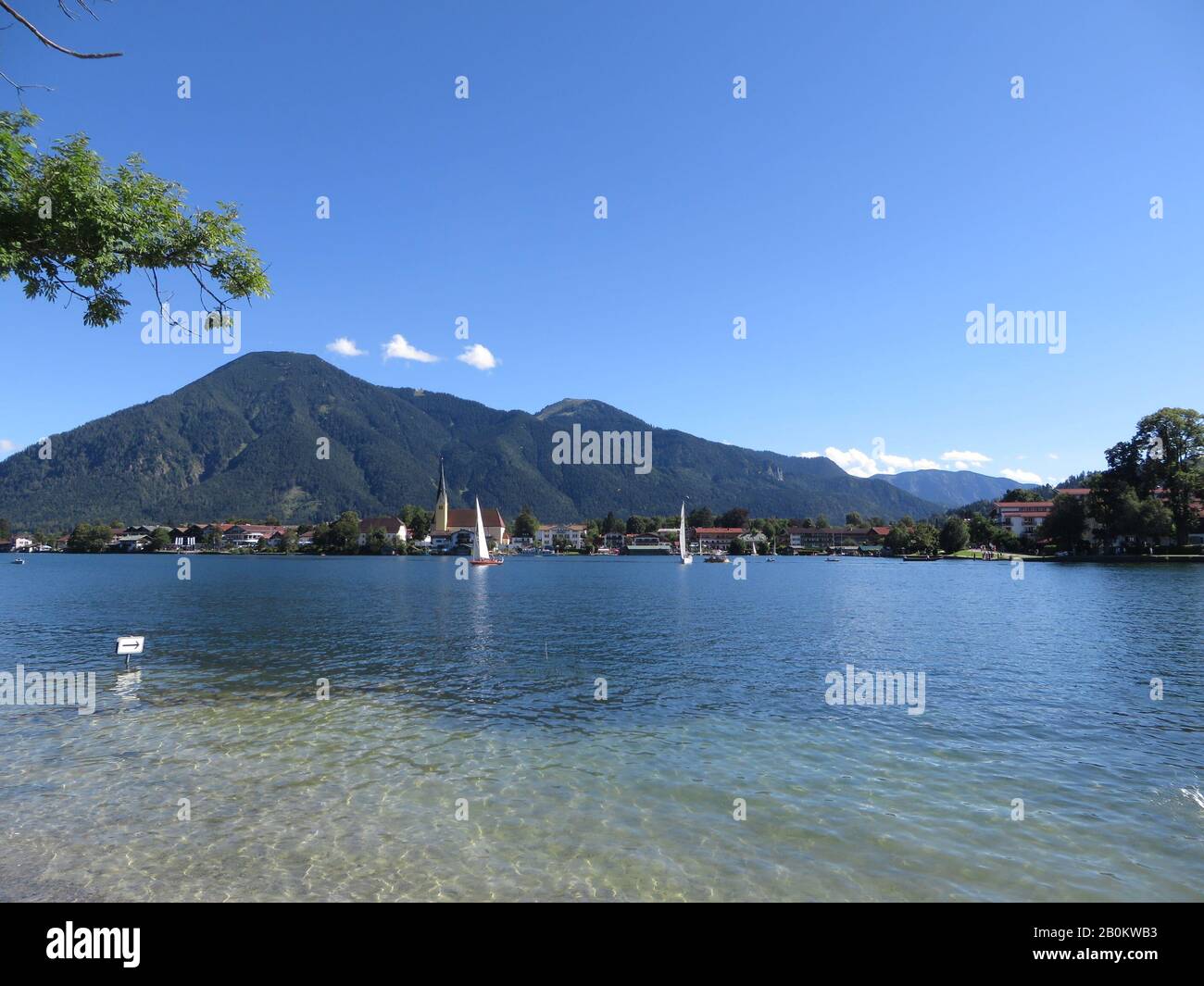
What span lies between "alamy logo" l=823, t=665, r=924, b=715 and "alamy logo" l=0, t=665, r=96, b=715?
960 inches

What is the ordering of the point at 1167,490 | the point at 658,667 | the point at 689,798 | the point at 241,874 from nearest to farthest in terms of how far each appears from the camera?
the point at 241,874 → the point at 689,798 → the point at 658,667 → the point at 1167,490

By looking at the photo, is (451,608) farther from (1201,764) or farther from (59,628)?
(1201,764)

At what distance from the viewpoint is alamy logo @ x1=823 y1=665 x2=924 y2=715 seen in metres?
22.0

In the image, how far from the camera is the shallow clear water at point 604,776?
995 centimetres

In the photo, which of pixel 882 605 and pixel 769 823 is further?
pixel 882 605

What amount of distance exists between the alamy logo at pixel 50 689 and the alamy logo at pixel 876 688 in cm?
2439

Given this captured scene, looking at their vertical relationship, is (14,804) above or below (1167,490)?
below
